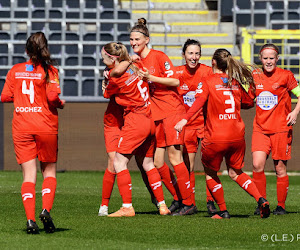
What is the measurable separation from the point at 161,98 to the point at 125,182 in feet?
3.69

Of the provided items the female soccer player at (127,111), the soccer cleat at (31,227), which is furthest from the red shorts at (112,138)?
the soccer cleat at (31,227)

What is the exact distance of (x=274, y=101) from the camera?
28.7ft

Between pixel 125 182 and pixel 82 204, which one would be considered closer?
pixel 125 182

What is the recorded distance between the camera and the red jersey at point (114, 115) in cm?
834

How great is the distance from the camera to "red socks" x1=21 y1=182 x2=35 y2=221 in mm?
6680

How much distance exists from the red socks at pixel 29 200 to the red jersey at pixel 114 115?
1.77m

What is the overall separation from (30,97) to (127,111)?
1495 millimetres

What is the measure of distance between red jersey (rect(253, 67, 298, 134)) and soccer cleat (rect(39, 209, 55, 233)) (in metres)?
3.08

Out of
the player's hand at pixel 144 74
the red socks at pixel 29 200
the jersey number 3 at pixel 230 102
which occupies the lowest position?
the red socks at pixel 29 200

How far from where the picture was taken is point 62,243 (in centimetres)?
622

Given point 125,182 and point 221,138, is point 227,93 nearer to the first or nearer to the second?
point 221,138

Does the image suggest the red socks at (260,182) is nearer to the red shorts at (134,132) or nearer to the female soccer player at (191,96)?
the female soccer player at (191,96)

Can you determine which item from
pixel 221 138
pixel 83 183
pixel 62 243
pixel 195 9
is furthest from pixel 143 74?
pixel 195 9

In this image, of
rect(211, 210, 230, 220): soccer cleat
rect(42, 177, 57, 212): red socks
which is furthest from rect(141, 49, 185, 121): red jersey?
rect(42, 177, 57, 212): red socks
